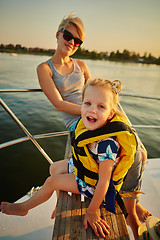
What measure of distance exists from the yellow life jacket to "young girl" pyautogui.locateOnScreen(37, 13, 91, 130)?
63 centimetres

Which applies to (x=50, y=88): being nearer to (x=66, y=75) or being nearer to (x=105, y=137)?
(x=66, y=75)

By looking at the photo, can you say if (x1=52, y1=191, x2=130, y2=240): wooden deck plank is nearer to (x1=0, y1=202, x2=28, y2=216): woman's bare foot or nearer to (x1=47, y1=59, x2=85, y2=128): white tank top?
(x1=0, y1=202, x2=28, y2=216): woman's bare foot

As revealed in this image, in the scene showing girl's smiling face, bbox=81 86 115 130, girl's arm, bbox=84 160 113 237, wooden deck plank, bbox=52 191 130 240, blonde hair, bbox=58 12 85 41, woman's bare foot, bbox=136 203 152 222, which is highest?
blonde hair, bbox=58 12 85 41

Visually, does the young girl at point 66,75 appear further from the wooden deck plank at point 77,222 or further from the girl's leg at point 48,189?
the wooden deck plank at point 77,222

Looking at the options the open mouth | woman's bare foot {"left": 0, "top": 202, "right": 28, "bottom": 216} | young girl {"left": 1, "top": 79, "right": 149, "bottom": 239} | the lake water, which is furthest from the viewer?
the lake water

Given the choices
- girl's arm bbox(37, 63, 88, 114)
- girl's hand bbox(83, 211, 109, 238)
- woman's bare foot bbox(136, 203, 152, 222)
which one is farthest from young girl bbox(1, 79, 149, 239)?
woman's bare foot bbox(136, 203, 152, 222)

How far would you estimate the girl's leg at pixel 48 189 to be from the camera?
1.08m

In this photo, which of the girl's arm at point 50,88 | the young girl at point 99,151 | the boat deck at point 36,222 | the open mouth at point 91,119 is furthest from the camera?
the girl's arm at point 50,88

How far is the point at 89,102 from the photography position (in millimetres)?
1053

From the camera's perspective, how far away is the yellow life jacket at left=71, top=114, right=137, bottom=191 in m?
0.97

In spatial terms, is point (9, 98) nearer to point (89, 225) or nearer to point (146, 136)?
point (146, 136)

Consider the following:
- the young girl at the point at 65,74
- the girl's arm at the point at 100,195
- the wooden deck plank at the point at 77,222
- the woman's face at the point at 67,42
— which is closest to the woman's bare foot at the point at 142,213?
the wooden deck plank at the point at 77,222

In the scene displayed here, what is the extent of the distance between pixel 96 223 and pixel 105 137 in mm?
453

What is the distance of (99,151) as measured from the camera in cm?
95
